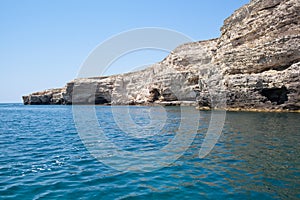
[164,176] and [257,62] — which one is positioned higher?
[257,62]

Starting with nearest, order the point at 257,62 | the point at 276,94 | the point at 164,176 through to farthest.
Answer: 1. the point at 164,176
2. the point at 276,94
3. the point at 257,62

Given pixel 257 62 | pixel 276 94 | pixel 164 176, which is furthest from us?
pixel 257 62

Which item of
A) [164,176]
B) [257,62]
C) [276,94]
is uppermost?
[257,62]

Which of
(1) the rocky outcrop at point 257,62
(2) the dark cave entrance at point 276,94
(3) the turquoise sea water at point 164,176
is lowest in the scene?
(3) the turquoise sea water at point 164,176

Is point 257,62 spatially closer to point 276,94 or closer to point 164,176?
point 276,94

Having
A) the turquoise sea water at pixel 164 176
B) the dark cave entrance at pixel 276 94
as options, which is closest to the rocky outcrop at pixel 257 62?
the dark cave entrance at pixel 276 94

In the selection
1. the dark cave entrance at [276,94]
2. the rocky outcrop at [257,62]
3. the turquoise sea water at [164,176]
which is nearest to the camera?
the turquoise sea water at [164,176]

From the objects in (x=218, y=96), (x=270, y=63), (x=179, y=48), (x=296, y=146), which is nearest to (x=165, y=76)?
(x=179, y=48)

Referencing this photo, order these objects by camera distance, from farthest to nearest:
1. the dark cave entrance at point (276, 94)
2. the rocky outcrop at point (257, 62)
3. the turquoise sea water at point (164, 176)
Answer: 1. the dark cave entrance at point (276, 94)
2. the rocky outcrop at point (257, 62)
3. the turquoise sea water at point (164, 176)

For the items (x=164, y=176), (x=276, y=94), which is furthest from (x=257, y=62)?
(x=164, y=176)

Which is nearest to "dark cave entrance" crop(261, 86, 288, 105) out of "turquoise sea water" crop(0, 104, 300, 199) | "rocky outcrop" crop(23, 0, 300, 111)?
"rocky outcrop" crop(23, 0, 300, 111)

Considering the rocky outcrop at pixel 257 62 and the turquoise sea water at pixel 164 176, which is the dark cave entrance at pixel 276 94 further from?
the turquoise sea water at pixel 164 176

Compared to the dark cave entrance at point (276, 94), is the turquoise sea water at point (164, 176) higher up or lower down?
lower down

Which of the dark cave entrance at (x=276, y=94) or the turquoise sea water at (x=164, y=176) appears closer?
the turquoise sea water at (x=164, y=176)
